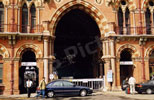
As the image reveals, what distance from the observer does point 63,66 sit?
34.9 metres

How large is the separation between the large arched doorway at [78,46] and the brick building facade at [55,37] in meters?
3.38

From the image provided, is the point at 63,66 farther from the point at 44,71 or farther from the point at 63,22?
the point at 44,71

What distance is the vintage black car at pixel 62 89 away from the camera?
62.7 feet

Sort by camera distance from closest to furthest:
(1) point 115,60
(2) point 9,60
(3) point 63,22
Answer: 1. (2) point 9,60
2. (1) point 115,60
3. (3) point 63,22

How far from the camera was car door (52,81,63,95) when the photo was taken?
62.7 feet

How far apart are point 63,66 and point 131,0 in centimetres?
1439

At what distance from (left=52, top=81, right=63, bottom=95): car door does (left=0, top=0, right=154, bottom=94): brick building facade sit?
12.7 feet

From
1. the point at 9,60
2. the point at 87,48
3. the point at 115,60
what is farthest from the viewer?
the point at 87,48

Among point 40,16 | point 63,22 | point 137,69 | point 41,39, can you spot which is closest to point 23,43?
point 41,39

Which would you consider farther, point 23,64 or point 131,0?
point 131,0

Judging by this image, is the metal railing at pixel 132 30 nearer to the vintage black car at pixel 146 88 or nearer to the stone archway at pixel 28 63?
the vintage black car at pixel 146 88

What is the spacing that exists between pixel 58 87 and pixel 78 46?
15555 mm

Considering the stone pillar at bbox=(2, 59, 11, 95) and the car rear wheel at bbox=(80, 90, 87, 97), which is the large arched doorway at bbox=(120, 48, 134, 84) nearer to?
the car rear wheel at bbox=(80, 90, 87, 97)

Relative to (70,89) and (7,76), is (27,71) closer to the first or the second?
(7,76)
